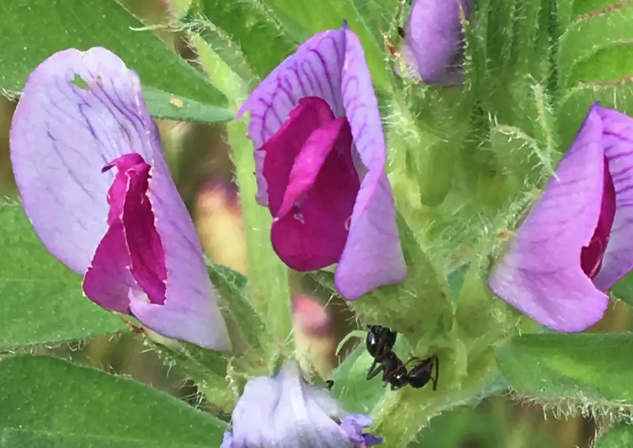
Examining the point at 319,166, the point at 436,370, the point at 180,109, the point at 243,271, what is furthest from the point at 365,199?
the point at 243,271

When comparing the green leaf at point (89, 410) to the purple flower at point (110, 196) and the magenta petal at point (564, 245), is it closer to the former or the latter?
the purple flower at point (110, 196)

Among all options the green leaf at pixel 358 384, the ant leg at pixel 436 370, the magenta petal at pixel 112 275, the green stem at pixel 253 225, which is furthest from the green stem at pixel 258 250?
the magenta petal at pixel 112 275

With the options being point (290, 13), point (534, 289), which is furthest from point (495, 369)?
point (290, 13)

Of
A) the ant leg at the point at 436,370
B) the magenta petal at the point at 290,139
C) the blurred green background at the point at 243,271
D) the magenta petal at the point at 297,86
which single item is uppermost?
the magenta petal at the point at 297,86

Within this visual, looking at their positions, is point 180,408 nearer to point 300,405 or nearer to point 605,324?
point 300,405

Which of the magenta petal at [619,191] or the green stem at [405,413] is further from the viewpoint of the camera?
the green stem at [405,413]

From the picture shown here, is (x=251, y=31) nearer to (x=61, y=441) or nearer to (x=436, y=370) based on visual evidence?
(x=436, y=370)

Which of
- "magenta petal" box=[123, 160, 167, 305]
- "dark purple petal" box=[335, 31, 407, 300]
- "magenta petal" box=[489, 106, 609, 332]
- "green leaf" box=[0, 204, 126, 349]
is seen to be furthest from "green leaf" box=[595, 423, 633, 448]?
"green leaf" box=[0, 204, 126, 349]
